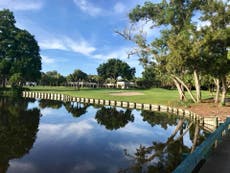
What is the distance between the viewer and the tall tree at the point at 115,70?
124250 millimetres

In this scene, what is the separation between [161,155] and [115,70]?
11134 centimetres

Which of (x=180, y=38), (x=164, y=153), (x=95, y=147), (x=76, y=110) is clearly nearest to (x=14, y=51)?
(x=76, y=110)

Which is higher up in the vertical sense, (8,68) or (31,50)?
(31,50)

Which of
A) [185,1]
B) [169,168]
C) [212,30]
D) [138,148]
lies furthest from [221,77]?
[169,168]

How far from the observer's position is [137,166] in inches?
463

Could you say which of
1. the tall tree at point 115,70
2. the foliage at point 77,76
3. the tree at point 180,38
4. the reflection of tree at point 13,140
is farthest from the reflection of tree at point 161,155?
the foliage at point 77,76

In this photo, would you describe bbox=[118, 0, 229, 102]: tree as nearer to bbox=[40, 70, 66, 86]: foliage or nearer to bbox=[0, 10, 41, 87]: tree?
bbox=[0, 10, 41, 87]: tree

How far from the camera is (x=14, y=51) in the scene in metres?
71.3

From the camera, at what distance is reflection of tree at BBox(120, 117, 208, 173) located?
11.4 m

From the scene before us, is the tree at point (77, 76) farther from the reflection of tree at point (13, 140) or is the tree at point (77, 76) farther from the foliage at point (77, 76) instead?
the reflection of tree at point (13, 140)

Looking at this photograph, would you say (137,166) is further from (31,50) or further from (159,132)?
(31,50)

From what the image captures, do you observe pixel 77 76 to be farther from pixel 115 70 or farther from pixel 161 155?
pixel 161 155

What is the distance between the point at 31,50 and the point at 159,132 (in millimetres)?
62922

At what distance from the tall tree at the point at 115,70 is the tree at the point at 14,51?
177 ft
